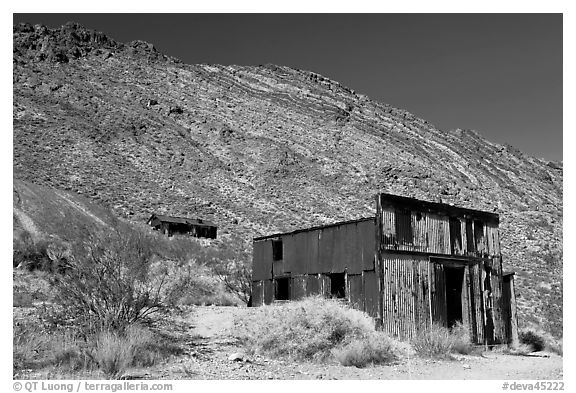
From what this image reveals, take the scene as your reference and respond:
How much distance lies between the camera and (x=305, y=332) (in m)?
14.0

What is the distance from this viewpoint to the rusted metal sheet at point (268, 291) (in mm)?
22269

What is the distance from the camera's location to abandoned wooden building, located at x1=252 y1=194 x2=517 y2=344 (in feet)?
56.1

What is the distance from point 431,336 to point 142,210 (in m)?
40.9

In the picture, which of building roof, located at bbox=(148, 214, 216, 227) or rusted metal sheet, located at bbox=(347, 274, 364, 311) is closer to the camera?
rusted metal sheet, located at bbox=(347, 274, 364, 311)

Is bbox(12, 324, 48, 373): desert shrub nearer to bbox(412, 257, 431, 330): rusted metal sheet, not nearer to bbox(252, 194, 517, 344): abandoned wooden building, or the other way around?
bbox(252, 194, 517, 344): abandoned wooden building

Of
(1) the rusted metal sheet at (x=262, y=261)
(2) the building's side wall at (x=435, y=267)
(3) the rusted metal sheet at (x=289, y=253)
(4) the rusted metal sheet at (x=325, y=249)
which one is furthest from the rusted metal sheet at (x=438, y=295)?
(1) the rusted metal sheet at (x=262, y=261)

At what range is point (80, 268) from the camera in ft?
41.9

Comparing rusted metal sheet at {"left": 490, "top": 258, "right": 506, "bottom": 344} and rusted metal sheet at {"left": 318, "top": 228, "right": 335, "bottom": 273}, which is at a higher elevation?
rusted metal sheet at {"left": 318, "top": 228, "right": 335, "bottom": 273}

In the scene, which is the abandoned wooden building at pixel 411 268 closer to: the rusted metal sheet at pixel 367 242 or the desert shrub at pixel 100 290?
the rusted metal sheet at pixel 367 242

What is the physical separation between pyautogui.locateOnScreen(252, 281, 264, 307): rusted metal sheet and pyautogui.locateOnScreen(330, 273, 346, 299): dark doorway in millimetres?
4169

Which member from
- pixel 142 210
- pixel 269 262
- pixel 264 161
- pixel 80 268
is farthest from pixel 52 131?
→ pixel 80 268

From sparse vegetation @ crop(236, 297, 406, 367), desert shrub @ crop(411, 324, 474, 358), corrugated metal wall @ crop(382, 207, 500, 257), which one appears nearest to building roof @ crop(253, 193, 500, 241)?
corrugated metal wall @ crop(382, 207, 500, 257)

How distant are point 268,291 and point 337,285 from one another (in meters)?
3.78

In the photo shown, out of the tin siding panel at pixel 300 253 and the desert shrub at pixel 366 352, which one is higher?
the tin siding panel at pixel 300 253
